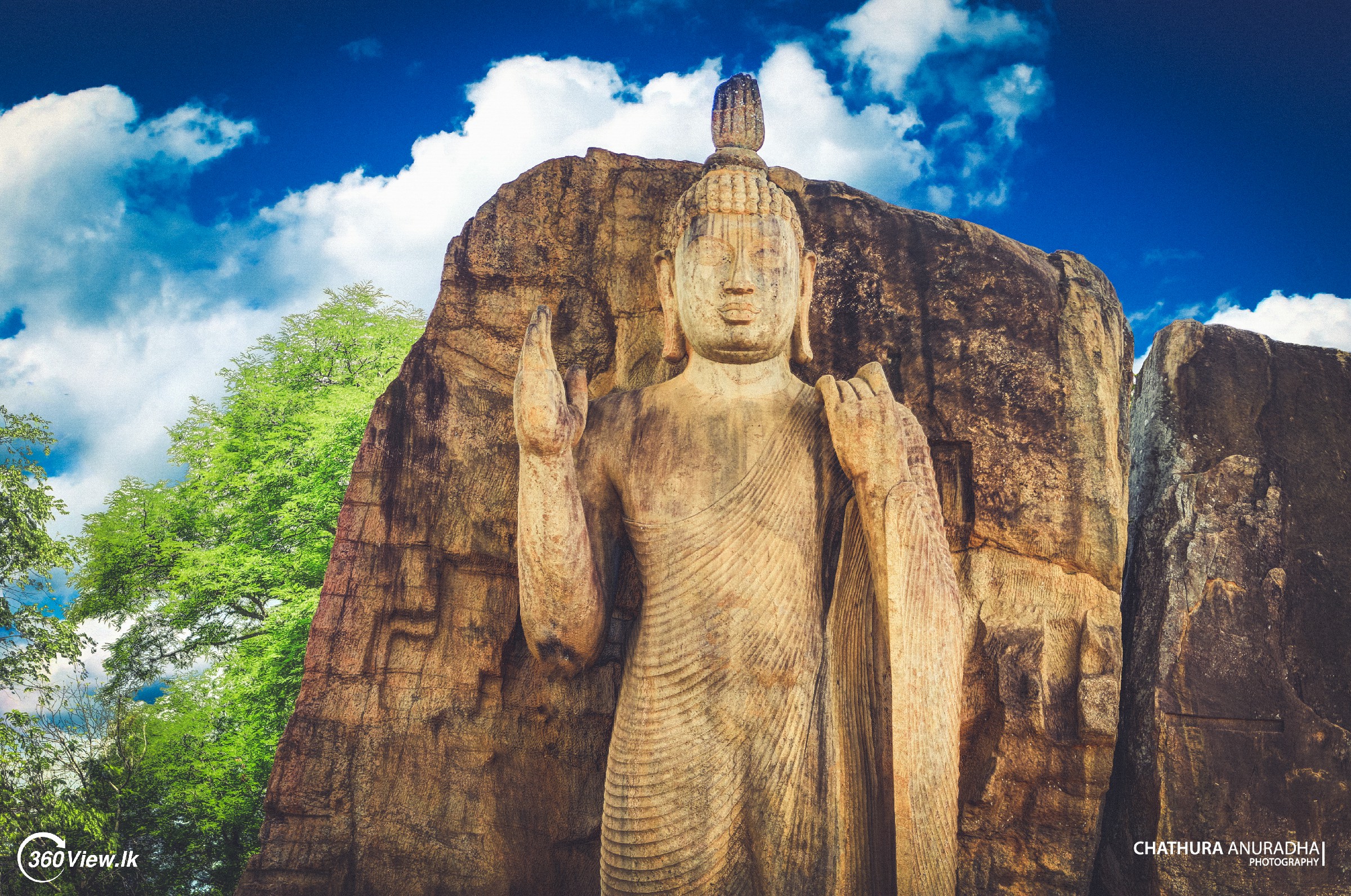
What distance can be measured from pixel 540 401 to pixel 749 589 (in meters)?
1.13

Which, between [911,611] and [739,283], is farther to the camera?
[739,283]

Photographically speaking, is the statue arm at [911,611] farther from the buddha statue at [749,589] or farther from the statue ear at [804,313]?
the statue ear at [804,313]

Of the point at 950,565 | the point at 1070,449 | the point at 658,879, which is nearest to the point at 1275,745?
the point at 1070,449

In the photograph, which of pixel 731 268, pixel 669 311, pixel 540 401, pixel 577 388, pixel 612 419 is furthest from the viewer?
pixel 669 311

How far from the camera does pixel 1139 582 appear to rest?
16.8 ft

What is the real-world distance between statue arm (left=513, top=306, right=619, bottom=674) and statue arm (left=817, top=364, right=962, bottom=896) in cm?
110

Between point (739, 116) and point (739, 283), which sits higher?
point (739, 116)

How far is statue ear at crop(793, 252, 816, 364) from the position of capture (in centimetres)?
471

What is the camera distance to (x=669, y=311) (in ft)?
15.3

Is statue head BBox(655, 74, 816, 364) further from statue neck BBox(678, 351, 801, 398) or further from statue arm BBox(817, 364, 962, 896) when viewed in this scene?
statue arm BBox(817, 364, 962, 896)

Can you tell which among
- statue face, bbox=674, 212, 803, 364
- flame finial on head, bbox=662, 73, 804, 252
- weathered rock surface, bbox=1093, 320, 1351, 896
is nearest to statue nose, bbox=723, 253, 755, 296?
statue face, bbox=674, 212, 803, 364

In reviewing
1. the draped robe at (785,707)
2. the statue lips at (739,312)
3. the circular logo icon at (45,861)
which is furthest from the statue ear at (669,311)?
the circular logo icon at (45,861)

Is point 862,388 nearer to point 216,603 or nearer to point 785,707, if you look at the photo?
point 785,707

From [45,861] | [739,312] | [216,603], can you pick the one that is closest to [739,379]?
[739,312]
